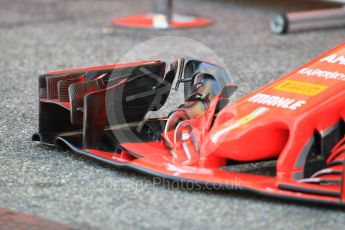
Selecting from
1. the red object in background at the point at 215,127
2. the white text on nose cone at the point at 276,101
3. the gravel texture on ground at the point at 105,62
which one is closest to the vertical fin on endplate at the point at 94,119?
the red object in background at the point at 215,127

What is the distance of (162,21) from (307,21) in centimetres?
125

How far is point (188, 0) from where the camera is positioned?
8617mm

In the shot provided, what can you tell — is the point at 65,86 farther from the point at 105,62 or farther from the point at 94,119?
the point at 105,62

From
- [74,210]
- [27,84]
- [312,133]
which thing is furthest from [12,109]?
Answer: [312,133]

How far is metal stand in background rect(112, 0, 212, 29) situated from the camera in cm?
694

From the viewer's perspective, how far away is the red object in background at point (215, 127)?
289 cm

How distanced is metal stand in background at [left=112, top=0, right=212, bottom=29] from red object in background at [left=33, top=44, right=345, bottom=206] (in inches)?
141

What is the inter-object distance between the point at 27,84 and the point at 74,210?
7.40 ft

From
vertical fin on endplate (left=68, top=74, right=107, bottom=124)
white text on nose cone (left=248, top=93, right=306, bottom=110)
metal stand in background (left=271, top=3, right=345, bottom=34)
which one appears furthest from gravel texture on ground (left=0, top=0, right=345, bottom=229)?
white text on nose cone (left=248, top=93, right=306, bottom=110)

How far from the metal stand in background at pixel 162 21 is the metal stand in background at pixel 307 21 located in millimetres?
763

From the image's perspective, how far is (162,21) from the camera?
6.96 metres

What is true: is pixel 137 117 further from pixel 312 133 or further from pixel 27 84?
pixel 27 84

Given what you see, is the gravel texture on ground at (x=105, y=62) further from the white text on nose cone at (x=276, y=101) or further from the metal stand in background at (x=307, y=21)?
the white text on nose cone at (x=276, y=101)

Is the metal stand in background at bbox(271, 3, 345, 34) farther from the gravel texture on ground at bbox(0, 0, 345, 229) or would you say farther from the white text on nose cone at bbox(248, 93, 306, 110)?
the white text on nose cone at bbox(248, 93, 306, 110)
